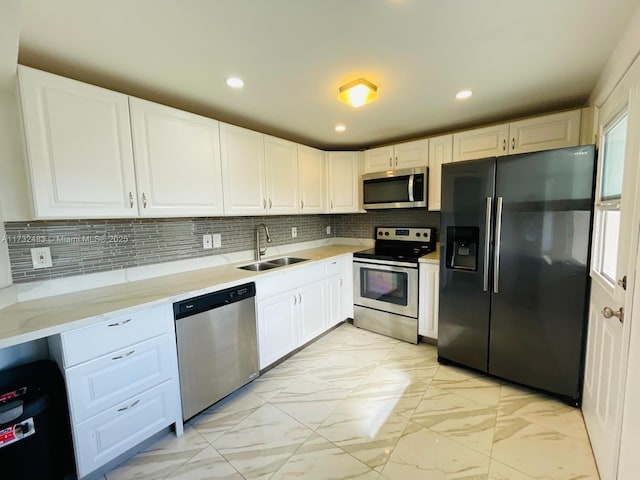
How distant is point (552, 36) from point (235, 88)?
1.81 metres

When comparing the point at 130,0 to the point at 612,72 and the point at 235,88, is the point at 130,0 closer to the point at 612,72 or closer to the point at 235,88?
the point at 235,88

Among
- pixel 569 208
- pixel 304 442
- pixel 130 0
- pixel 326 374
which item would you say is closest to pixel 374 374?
pixel 326 374

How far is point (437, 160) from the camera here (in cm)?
279

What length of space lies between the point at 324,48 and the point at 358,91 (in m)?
0.43

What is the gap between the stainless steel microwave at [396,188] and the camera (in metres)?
2.84

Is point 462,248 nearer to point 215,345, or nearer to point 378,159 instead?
point 378,159

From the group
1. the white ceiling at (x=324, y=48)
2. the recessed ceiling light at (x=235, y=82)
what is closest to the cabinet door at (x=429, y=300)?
the white ceiling at (x=324, y=48)

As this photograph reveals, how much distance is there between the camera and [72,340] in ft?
4.17

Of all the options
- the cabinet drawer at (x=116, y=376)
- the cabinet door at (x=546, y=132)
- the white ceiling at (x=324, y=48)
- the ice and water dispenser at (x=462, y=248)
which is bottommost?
the cabinet drawer at (x=116, y=376)

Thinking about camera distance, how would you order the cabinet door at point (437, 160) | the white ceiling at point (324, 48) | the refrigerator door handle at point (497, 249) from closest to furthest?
the white ceiling at point (324, 48) → the refrigerator door handle at point (497, 249) → the cabinet door at point (437, 160)

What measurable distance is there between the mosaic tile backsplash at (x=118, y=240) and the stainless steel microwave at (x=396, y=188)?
442 millimetres

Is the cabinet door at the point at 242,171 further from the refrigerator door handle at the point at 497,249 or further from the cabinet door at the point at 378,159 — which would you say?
the refrigerator door handle at the point at 497,249

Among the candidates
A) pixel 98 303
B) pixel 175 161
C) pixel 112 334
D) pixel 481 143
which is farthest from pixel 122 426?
pixel 481 143

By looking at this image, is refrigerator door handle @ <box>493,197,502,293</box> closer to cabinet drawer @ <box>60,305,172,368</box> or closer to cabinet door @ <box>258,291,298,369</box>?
cabinet door @ <box>258,291,298,369</box>
